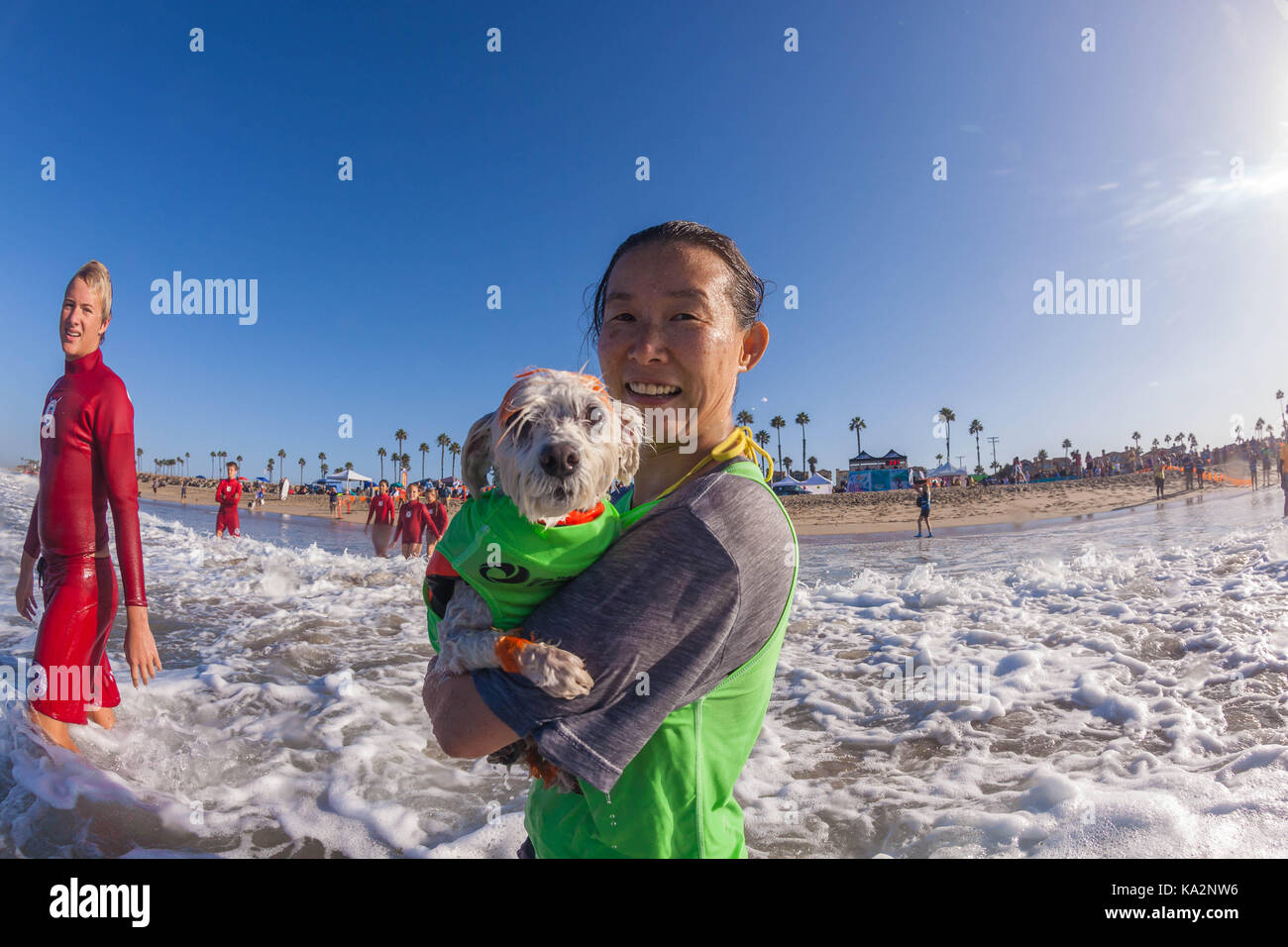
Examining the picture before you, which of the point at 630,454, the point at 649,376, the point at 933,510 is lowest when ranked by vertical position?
the point at 933,510

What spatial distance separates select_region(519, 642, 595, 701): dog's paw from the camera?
126 centimetres

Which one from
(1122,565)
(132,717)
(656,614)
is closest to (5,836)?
(132,717)

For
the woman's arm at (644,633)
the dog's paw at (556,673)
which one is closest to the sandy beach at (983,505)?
the woman's arm at (644,633)

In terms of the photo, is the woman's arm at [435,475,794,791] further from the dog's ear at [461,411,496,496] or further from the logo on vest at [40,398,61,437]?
the logo on vest at [40,398,61,437]

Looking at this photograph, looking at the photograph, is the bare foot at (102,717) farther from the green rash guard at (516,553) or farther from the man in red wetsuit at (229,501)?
the man in red wetsuit at (229,501)

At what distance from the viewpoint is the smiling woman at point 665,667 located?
1284 millimetres

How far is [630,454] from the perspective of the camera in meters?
1.83

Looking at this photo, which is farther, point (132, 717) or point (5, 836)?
point (132, 717)

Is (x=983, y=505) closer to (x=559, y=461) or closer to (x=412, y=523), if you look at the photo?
(x=412, y=523)

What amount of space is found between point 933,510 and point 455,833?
44.0 m

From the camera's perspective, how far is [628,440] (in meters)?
1.80

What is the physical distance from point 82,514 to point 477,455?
3534 millimetres

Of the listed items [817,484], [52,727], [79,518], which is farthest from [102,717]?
[817,484]
